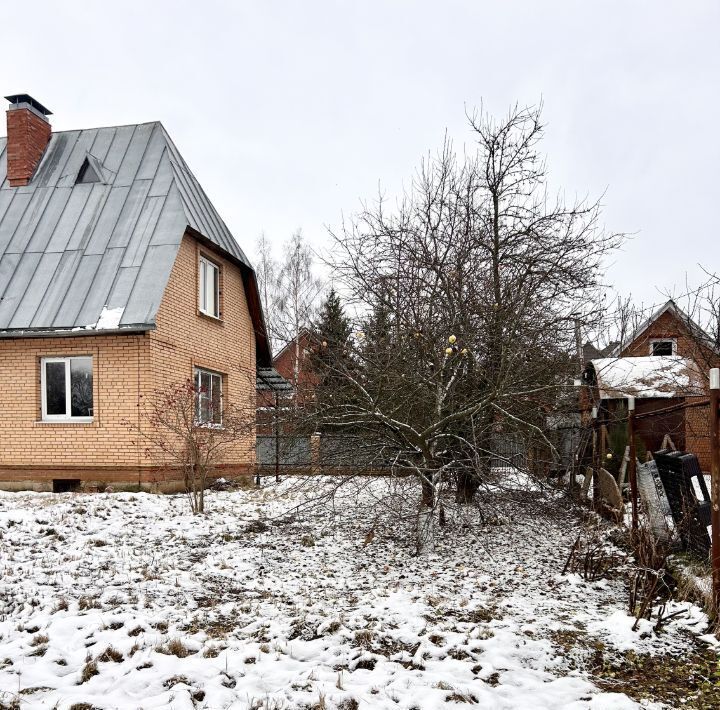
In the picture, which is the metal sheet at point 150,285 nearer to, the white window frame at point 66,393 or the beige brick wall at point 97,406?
the beige brick wall at point 97,406

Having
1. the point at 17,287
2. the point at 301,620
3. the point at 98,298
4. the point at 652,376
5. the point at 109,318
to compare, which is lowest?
the point at 301,620

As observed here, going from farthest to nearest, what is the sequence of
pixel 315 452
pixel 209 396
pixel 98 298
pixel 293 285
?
1. pixel 293 285
2. pixel 209 396
3. pixel 98 298
4. pixel 315 452

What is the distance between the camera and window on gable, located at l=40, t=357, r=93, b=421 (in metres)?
10.9

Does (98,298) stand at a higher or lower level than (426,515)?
higher

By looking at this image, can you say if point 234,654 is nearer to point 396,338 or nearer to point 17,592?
point 17,592

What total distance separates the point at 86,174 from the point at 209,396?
192 inches

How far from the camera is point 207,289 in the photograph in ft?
42.3

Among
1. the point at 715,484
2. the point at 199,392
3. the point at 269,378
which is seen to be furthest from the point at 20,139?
the point at 715,484

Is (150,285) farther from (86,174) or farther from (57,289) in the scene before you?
(86,174)

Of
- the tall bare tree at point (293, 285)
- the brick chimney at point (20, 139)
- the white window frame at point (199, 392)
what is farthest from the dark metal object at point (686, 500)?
the tall bare tree at point (293, 285)

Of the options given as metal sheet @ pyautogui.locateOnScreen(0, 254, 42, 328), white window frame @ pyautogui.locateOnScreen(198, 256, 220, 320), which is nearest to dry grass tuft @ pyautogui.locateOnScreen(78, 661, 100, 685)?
metal sheet @ pyautogui.locateOnScreen(0, 254, 42, 328)

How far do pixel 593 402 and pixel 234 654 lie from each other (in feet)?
25.5

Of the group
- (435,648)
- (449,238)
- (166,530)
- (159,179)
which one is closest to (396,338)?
(449,238)

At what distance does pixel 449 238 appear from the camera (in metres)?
9.33
